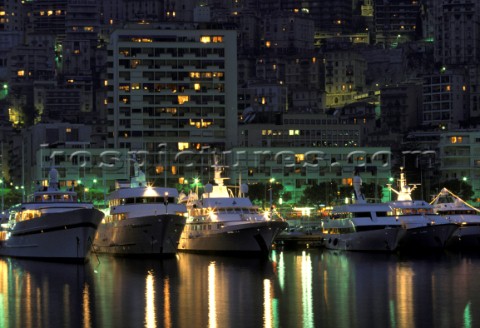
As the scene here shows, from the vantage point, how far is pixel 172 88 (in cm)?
18375

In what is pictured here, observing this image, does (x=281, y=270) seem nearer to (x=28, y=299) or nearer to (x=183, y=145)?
(x=28, y=299)

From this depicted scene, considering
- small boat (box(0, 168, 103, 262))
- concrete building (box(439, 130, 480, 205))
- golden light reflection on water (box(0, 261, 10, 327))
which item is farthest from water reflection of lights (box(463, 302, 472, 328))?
concrete building (box(439, 130, 480, 205))

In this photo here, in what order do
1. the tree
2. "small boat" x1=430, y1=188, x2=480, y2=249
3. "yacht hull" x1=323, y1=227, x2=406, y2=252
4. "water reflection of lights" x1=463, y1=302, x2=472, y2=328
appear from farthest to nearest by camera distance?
1. the tree
2. "small boat" x1=430, y1=188, x2=480, y2=249
3. "yacht hull" x1=323, y1=227, x2=406, y2=252
4. "water reflection of lights" x1=463, y1=302, x2=472, y2=328

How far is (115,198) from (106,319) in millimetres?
44223

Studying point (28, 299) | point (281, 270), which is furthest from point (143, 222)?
point (28, 299)

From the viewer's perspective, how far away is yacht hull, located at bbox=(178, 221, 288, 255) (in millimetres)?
102812

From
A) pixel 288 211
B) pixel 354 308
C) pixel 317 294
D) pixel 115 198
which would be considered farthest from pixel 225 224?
pixel 288 211

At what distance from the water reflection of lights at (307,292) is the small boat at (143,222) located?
32.2ft

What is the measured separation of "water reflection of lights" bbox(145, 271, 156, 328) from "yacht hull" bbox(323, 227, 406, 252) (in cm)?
2961

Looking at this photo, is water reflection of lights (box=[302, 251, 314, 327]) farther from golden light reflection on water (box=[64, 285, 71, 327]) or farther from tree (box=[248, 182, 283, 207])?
tree (box=[248, 182, 283, 207])

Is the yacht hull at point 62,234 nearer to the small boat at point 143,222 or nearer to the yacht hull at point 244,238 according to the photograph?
the small boat at point 143,222

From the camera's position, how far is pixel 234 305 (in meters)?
67.8

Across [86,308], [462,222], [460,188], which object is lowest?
[86,308]

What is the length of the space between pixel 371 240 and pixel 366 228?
1.26m
